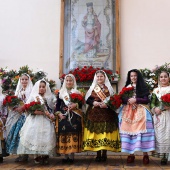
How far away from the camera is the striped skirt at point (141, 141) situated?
4.37 meters

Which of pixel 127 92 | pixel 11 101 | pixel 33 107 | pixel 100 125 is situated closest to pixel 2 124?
pixel 11 101

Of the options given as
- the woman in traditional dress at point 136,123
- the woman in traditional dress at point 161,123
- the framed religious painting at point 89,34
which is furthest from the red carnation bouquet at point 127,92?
the framed religious painting at point 89,34

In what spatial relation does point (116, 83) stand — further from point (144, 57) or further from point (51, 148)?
point (51, 148)

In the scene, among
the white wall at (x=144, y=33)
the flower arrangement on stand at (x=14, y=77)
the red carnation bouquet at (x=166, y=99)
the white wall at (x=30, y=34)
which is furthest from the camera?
the white wall at (x=30, y=34)

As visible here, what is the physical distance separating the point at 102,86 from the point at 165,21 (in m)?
2.73

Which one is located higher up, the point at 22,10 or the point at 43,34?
the point at 22,10

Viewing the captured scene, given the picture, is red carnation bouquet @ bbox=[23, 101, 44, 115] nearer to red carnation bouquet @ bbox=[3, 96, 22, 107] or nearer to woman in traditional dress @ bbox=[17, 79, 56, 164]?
woman in traditional dress @ bbox=[17, 79, 56, 164]

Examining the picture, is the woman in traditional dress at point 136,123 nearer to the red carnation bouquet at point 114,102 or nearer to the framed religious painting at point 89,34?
the red carnation bouquet at point 114,102

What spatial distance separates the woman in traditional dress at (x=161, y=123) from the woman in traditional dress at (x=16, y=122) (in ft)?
7.13

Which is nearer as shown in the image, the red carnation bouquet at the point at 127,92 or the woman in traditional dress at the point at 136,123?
the woman in traditional dress at the point at 136,123

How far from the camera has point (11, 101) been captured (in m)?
4.81

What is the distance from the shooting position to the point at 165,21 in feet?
21.6

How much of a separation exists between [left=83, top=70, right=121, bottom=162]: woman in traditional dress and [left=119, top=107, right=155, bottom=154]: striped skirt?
18 cm

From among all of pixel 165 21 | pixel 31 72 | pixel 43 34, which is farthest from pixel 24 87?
pixel 165 21
